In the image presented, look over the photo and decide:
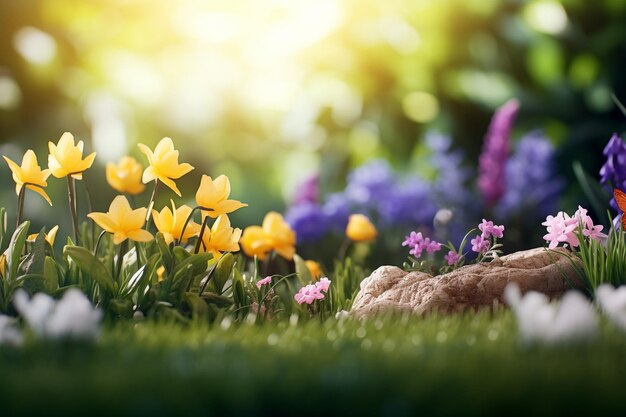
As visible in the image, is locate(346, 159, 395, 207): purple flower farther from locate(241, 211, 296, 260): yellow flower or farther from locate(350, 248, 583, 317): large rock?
locate(350, 248, 583, 317): large rock

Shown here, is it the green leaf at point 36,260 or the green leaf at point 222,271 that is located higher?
the green leaf at point 36,260

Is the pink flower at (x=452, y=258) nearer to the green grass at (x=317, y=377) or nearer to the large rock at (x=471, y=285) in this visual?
the large rock at (x=471, y=285)

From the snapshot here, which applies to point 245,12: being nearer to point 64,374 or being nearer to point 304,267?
point 304,267

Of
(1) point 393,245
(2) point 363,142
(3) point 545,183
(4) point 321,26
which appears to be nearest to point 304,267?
(1) point 393,245

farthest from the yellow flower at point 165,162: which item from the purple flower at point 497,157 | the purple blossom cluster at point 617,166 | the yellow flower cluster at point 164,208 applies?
the purple flower at point 497,157

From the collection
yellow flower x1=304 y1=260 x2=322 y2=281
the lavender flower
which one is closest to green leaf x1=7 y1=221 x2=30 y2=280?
yellow flower x1=304 y1=260 x2=322 y2=281

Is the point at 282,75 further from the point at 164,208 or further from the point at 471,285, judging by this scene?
the point at 471,285

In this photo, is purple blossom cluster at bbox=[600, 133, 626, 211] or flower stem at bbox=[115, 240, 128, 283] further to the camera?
purple blossom cluster at bbox=[600, 133, 626, 211]

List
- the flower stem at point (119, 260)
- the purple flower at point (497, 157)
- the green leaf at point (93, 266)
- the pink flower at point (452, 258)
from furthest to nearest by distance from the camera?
the purple flower at point (497, 157)
the pink flower at point (452, 258)
the flower stem at point (119, 260)
the green leaf at point (93, 266)
